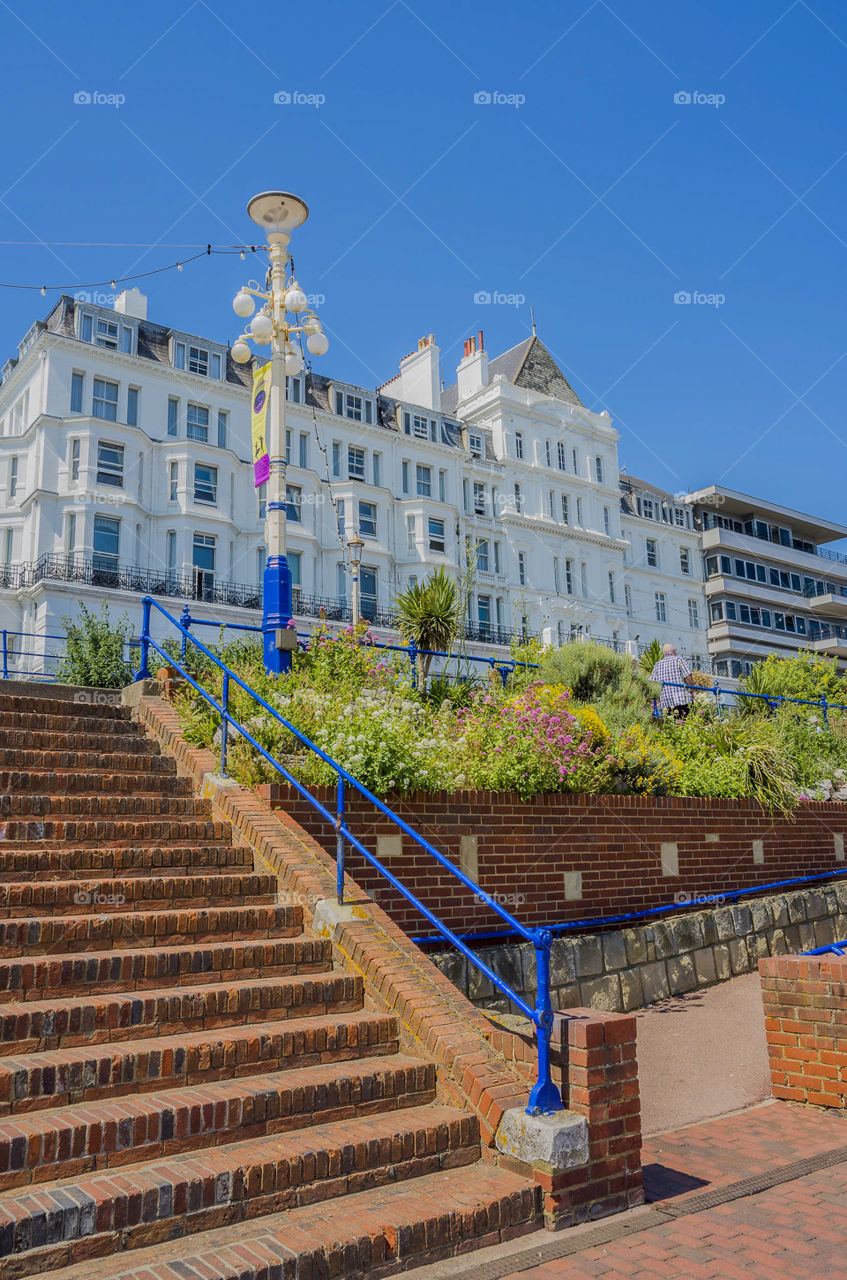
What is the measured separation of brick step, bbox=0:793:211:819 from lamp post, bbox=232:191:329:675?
2941mm

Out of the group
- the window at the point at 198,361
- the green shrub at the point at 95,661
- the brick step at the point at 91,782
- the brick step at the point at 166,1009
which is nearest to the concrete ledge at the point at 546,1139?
the brick step at the point at 166,1009

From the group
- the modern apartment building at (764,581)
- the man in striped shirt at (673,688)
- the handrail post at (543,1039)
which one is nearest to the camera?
the handrail post at (543,1039)

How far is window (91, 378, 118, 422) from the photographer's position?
30703mm

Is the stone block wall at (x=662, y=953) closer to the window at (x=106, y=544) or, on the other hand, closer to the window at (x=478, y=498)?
the window at (x=106, y=544)

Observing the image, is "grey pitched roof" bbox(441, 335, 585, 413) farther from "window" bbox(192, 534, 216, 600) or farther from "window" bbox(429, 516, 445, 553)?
"window" bbox(192, 534, 216, 600)

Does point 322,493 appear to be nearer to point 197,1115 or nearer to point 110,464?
point 110,464

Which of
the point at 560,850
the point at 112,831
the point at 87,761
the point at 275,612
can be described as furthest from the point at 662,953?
the point at 87,761

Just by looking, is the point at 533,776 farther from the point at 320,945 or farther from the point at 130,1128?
the point at 130,1128

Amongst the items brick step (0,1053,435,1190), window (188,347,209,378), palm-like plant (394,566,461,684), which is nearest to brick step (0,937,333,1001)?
brick step (0,1053,435,1190)

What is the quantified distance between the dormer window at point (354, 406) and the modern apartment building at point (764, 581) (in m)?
23.4

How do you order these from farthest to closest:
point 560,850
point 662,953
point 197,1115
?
1. point 662,953
2. point 560,850
3. point 197,1115

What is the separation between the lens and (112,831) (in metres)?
5.86

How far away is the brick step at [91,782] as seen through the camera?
617 cm

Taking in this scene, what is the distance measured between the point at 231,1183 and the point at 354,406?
36299 mm
